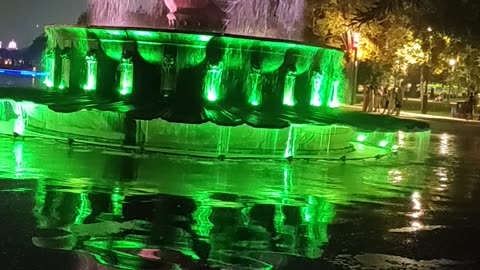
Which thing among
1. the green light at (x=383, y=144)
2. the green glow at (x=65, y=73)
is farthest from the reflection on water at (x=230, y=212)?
the green light at (x=383, y=144)

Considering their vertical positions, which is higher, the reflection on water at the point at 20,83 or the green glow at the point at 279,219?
the green glow at the point at 279,219

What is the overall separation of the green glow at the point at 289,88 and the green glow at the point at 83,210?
853 cm

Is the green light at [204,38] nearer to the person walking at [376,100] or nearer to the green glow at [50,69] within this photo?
the green glow at [50,69]

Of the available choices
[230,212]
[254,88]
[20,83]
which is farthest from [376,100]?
[230,212]

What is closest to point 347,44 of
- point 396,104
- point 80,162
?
point 396,104

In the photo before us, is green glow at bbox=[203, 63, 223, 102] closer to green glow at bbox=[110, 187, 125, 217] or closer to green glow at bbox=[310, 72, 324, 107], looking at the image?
green glow at bbox=[310, 72, 324, 107]

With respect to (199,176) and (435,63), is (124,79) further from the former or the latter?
(435,63)

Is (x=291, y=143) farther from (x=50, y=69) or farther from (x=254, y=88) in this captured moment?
(x=50, y=69)

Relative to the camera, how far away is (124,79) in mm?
16609

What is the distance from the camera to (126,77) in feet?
54.4

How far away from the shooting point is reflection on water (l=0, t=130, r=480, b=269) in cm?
680

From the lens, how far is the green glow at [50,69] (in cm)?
1838

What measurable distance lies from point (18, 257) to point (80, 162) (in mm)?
6484

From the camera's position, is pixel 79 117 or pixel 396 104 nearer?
pixel 79 117
